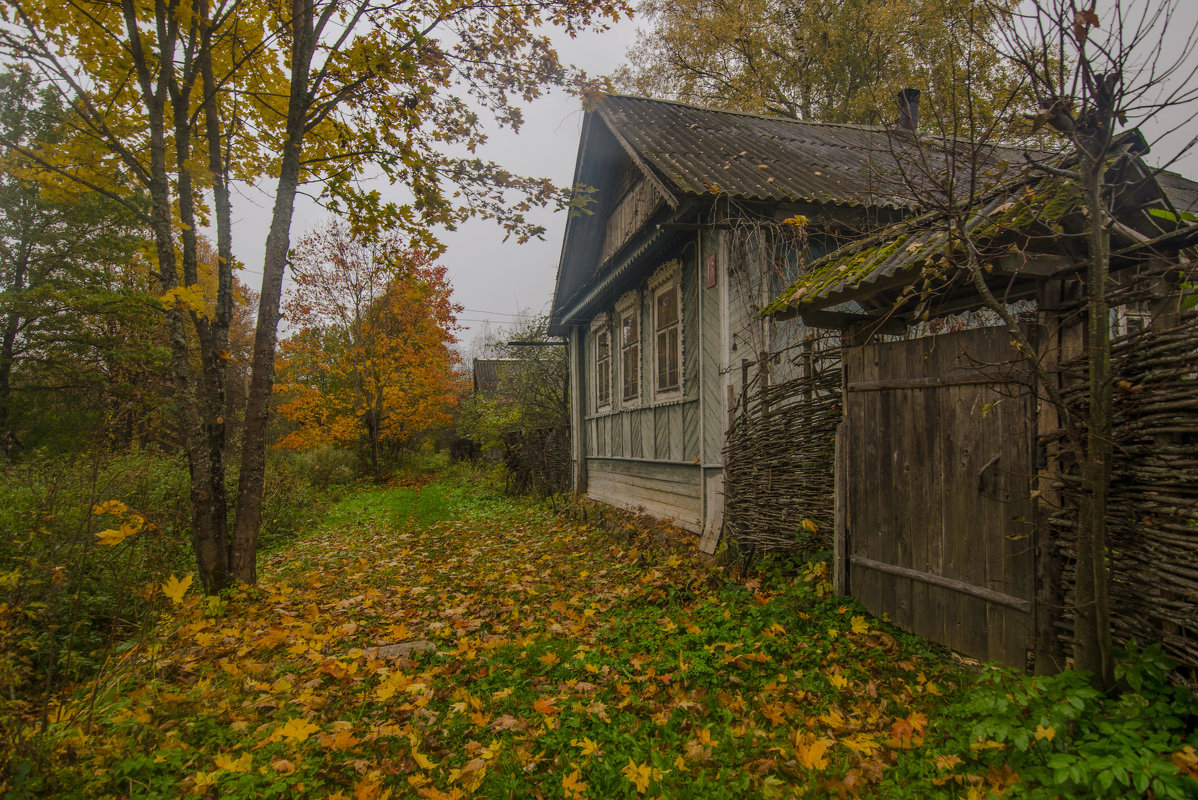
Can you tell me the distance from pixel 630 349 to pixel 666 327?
149 cm

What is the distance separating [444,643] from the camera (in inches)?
174

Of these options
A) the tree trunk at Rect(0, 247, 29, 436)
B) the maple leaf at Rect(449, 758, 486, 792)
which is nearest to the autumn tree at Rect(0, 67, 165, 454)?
the tree trunk at Rect(0, 247, 29, 436)

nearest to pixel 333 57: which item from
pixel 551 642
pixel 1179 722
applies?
pixel 551 642

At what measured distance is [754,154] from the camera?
7410mm

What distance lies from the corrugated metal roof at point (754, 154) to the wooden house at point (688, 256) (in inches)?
1.4

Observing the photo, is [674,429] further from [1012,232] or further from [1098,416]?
[1098,416]

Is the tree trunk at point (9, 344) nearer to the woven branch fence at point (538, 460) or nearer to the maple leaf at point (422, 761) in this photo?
the woven branch fence at point (538, 460)

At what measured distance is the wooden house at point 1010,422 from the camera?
7.79 feet

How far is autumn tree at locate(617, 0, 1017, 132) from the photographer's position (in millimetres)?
16125

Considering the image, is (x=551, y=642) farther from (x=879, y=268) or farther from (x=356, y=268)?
(x=356, y=268)

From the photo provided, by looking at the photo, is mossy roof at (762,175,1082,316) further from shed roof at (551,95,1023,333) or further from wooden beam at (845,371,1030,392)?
wooden beam at (845,371,1030,392)

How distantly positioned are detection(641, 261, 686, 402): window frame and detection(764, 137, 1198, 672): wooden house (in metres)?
2.81

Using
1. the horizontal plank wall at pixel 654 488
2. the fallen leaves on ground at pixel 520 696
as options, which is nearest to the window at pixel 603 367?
the horizontal plank wall at pixel 654 488

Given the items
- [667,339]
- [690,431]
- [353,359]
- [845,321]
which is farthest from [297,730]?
[353,359]
